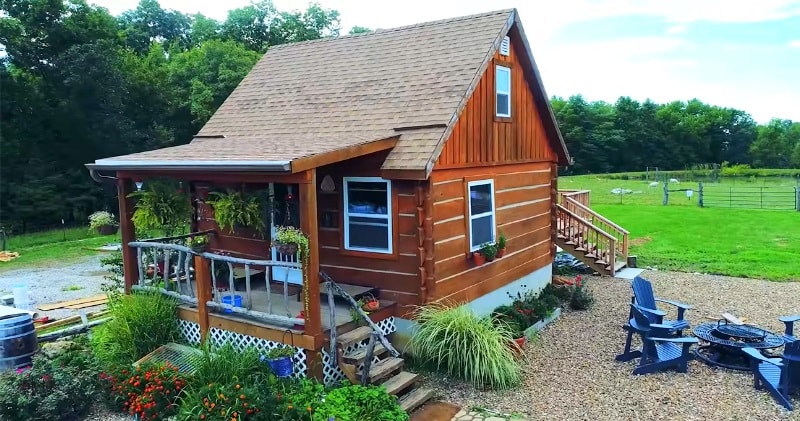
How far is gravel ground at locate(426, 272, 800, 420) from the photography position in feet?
22.9

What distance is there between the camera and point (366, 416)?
6371mm

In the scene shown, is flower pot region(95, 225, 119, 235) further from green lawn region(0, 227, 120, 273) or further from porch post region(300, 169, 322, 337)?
green lawn region(0, 227, 120, 273)

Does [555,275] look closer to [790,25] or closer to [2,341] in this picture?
[2,341]

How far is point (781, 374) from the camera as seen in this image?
7348 millimetres

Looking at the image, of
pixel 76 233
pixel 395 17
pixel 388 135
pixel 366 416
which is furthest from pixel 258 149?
pixel 395 17

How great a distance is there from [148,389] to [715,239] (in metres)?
18.4

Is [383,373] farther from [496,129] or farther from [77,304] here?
[77,304]

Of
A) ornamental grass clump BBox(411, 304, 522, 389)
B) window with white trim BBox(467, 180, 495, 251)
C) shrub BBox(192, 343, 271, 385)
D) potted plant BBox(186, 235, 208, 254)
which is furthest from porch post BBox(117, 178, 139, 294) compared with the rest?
window with white trim BBox(467, 180, 495, 251)

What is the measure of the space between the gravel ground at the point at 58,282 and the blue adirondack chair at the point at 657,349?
10.5 metres

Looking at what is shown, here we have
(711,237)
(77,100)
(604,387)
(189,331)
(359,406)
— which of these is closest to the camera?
(359,406)

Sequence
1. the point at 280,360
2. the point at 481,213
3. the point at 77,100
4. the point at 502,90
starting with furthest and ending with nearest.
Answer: the point at 77,100, the point at 502,90, the point at 481,213, the point at 280,360

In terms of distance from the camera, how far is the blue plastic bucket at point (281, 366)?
23.5 ft

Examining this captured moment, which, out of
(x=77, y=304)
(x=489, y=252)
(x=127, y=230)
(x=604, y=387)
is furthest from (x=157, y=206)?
(x=604, y=387)

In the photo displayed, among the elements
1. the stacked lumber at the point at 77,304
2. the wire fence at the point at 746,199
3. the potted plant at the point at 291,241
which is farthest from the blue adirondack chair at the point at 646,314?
the wire fence at the point at 746,199
